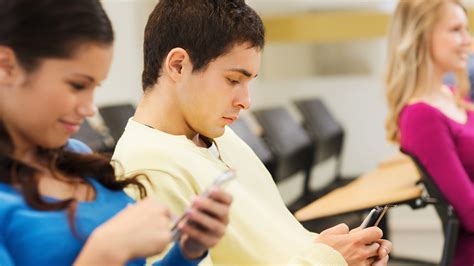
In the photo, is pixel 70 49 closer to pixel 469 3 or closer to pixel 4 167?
pixel 4 167

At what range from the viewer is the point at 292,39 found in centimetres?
590

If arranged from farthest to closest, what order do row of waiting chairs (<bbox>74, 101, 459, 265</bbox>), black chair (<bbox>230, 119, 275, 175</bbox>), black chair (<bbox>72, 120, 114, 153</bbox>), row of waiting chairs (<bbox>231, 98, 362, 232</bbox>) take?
row of waiting chairs (<bbox>231, 98, 362, 232</bbox>) → black chair (<bbox>230, 119, 275, 175</bbox>) → black chair (<bbox>72, 120, 114, 153</bbox>) → row of waiting chairs (<bbox>74, 101, 459, 265</bbox>)

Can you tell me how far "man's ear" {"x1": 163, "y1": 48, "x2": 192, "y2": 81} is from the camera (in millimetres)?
1323

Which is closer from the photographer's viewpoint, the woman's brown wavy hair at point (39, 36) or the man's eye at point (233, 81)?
the woman's brown wavy hair at point (39, 36)

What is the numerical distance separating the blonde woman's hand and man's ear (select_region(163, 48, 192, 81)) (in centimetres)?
47

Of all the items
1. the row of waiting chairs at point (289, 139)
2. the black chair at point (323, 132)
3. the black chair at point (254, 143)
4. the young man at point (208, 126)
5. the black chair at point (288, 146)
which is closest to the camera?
the young man at point (208, 126)

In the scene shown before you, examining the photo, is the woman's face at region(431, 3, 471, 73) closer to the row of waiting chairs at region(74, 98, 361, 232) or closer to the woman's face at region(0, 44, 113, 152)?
the row of waiting chairs at region(74, 98, 361, 232)

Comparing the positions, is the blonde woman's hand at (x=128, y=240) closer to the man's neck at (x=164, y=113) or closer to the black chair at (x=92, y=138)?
the man's neck at (x=164, y=113)

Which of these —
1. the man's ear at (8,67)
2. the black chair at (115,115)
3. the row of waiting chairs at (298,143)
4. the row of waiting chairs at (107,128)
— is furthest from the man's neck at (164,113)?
the black chair at (115,115)

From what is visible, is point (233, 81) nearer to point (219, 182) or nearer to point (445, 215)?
point (219, 182)

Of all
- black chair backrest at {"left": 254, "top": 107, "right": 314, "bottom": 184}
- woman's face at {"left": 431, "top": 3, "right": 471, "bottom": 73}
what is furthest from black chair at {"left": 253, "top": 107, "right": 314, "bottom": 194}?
woman's face at {"left": 431, "top": 3, "right": 471, "bottom": 73}

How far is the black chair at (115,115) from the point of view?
3160 millimetres

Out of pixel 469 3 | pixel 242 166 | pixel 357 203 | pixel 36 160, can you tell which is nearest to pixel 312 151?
pixel 357 203

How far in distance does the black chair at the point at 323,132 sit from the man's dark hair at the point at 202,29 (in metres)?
3.00
